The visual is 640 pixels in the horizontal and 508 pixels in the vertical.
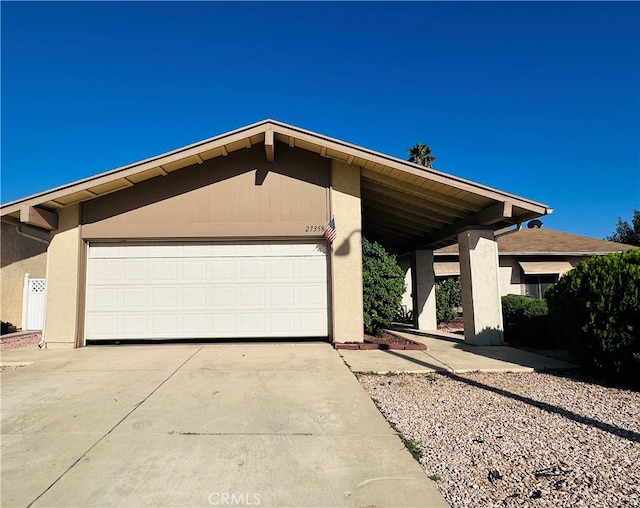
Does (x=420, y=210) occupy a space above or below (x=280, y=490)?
above

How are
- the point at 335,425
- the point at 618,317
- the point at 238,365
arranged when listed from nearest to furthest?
1. the point at 335,425
2. the point at 618,317
3. the point at 238,365

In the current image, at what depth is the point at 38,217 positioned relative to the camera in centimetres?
783

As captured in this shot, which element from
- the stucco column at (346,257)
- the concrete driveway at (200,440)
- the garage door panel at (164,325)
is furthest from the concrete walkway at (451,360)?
the garage door panel at (164,325)

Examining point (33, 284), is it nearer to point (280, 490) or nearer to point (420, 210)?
point (420, 210)

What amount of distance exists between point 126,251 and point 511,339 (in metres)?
9.85

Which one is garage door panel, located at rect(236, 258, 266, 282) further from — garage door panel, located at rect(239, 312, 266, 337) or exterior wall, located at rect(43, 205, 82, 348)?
exterior wall, located at rect(43, 205, 82, 348)

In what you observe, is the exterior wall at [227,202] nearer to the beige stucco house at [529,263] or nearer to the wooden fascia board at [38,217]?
the wooden fascia board at [38,217]

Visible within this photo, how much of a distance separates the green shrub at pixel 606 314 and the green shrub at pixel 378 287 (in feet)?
12.0

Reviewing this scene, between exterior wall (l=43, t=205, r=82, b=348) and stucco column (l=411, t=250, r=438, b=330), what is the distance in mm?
9537

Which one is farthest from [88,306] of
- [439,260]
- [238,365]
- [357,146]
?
[439,260]

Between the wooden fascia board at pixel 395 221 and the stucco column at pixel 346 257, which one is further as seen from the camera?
the wooden fascia board at pixel 395 221

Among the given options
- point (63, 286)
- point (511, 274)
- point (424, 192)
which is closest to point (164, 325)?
point (63, 286)

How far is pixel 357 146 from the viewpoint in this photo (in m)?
A: 8.03

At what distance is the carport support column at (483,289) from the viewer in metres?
8.82
